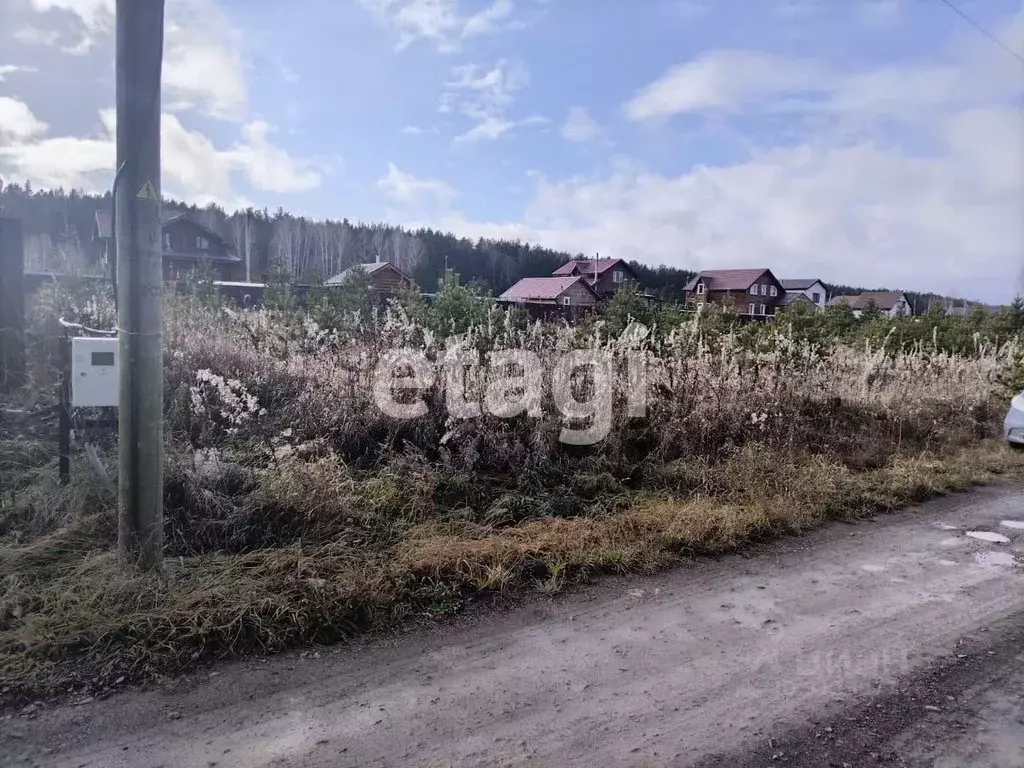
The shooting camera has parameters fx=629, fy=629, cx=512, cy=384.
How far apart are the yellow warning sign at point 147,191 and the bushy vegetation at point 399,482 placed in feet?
6.07

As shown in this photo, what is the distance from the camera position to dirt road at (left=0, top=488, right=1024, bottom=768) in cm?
235

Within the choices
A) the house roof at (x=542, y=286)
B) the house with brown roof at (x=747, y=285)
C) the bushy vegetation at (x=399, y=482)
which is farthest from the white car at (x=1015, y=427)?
the house with brown roof at (x=747, y=285)

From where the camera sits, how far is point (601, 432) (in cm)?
575

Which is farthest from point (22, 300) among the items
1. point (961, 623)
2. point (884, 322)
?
point (884, 322)

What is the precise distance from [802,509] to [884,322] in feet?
44.5

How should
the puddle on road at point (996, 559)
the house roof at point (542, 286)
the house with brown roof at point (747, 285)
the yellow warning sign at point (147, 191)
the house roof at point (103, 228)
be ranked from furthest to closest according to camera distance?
the house with brown roof at point (747, 285), the house roof at point (542, 286), the puddle on road at point (996, 559), the house roof at point (103, 228), the yellow warning sign at point (147, 191)

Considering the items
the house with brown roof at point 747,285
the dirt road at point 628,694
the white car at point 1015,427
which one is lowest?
the dirt road at point 628,694

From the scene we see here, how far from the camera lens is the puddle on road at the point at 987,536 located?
5.01 meters

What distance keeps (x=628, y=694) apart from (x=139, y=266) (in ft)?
10.0

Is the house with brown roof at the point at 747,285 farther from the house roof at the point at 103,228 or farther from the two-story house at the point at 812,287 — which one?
the house roof at the point at 103,228

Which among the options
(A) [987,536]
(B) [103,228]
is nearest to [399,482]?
(A) [987,536]

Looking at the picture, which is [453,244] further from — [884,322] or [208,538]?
[208,538]

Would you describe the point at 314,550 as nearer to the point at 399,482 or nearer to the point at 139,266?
the point at 399,482

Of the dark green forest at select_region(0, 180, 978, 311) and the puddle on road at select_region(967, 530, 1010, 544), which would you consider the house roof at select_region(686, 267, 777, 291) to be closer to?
the dark green forest at select_region(0, 180, 978, 311)
